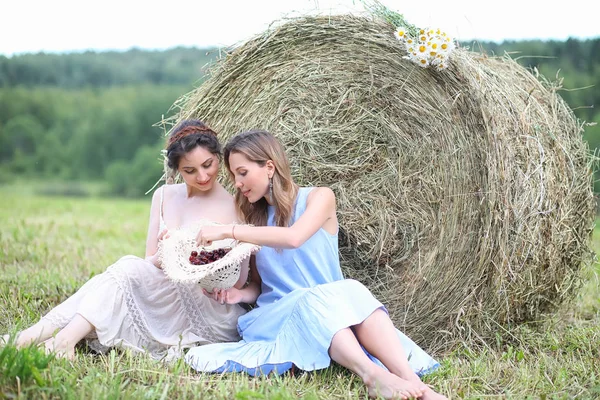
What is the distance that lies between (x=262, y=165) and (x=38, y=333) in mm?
1214

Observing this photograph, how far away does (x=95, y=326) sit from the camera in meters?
2.83

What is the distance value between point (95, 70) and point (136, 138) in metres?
2.69

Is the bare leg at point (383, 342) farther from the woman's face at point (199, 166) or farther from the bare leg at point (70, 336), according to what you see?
the bare leg at point (70, 336)

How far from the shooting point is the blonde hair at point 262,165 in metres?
3.02

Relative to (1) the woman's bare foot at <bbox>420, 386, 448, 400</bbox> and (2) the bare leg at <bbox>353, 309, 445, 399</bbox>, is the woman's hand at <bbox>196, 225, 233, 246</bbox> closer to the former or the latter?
(2) the bare leg at <bbox>353, 309, 445, 399</bbox>

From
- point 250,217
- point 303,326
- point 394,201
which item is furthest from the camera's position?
point 394,201

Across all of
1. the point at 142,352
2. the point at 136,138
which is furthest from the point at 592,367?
the point at 136,138

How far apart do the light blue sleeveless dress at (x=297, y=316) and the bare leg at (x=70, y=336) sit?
1.52 ft

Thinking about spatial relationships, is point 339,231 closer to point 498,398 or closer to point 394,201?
point 394,201

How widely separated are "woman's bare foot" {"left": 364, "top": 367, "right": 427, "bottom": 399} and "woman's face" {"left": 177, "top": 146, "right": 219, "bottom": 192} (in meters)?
1.20

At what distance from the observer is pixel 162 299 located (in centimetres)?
307

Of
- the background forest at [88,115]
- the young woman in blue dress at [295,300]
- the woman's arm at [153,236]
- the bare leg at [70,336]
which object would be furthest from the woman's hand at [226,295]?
the background forest at [88,115]

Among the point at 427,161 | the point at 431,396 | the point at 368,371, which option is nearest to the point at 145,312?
the point at 368,371

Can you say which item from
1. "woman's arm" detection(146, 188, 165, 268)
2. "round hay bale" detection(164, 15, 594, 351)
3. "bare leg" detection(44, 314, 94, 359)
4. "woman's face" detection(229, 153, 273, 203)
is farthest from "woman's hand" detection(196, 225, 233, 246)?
"round hay bale" detection(164, 15, 594, 351)
